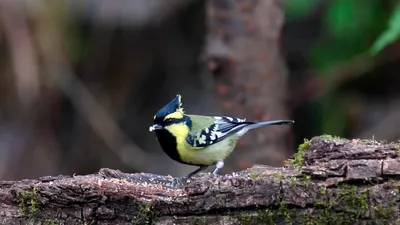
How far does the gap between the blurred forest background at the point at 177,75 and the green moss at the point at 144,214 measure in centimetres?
175

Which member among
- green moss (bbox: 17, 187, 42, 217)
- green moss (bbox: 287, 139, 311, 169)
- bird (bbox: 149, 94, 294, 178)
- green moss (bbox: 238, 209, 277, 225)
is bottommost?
green moss (bbox: 238, 209, 277, 225)

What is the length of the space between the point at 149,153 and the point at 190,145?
2.49 meters

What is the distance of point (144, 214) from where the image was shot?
227 centimetres

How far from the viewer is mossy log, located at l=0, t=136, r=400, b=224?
7.11 ft

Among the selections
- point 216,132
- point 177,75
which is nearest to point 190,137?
point 216,132

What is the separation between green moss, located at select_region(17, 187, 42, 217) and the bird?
0.81 metres

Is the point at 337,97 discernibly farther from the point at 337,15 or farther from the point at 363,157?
the point at 363,157

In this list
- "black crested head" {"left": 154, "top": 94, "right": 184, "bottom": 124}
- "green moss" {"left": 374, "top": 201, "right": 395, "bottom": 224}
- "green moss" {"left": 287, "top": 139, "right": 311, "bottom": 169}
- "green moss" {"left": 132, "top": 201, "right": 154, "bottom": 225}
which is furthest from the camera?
"black crested head" {"left": 154, "top": 94, "right": 184, "bottom": 124}

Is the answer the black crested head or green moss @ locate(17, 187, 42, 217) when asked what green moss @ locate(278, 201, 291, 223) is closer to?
green moss @ locate(17, 187, 42, 217)

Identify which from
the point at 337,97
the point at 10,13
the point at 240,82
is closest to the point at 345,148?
the point at 240,82

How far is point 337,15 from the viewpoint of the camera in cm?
425

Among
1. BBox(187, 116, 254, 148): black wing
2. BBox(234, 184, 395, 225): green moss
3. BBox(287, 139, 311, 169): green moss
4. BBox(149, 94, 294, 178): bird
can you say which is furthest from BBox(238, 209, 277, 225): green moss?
BBox(187, 116, 254, 148): black wing

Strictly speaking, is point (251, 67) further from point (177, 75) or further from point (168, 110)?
point (177, 75)

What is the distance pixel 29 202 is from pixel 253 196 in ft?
2.58
